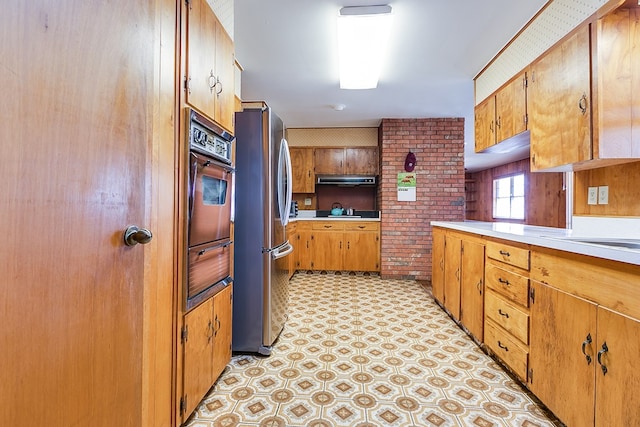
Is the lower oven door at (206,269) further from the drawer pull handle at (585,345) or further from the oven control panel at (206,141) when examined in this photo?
the drawer pull handle at (585,345)

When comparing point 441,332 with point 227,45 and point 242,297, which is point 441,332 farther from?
point 227,45

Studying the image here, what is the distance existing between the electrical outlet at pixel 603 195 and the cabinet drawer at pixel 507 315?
34.5 inches

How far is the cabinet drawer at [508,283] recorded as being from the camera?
175cm

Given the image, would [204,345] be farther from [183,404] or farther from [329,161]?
[329,161]

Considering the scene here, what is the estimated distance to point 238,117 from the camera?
86.9 inches

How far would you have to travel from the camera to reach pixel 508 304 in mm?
1908

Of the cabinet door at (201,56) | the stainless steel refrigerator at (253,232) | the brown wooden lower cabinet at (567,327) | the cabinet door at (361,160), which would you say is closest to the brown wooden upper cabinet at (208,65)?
the cabinet door at (201,56)

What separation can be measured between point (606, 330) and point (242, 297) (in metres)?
1.96

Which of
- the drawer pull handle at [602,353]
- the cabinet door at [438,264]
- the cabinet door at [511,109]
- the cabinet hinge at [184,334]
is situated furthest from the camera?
the cabinet door at [438,264]

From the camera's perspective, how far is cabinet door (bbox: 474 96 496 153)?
9.29 feet

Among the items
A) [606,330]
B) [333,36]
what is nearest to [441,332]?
[606,330]

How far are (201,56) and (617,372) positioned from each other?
7.19 ft

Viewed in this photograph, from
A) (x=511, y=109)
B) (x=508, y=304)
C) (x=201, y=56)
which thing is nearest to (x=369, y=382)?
(x=508, y=304)

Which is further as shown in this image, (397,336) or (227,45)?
(397,336)
